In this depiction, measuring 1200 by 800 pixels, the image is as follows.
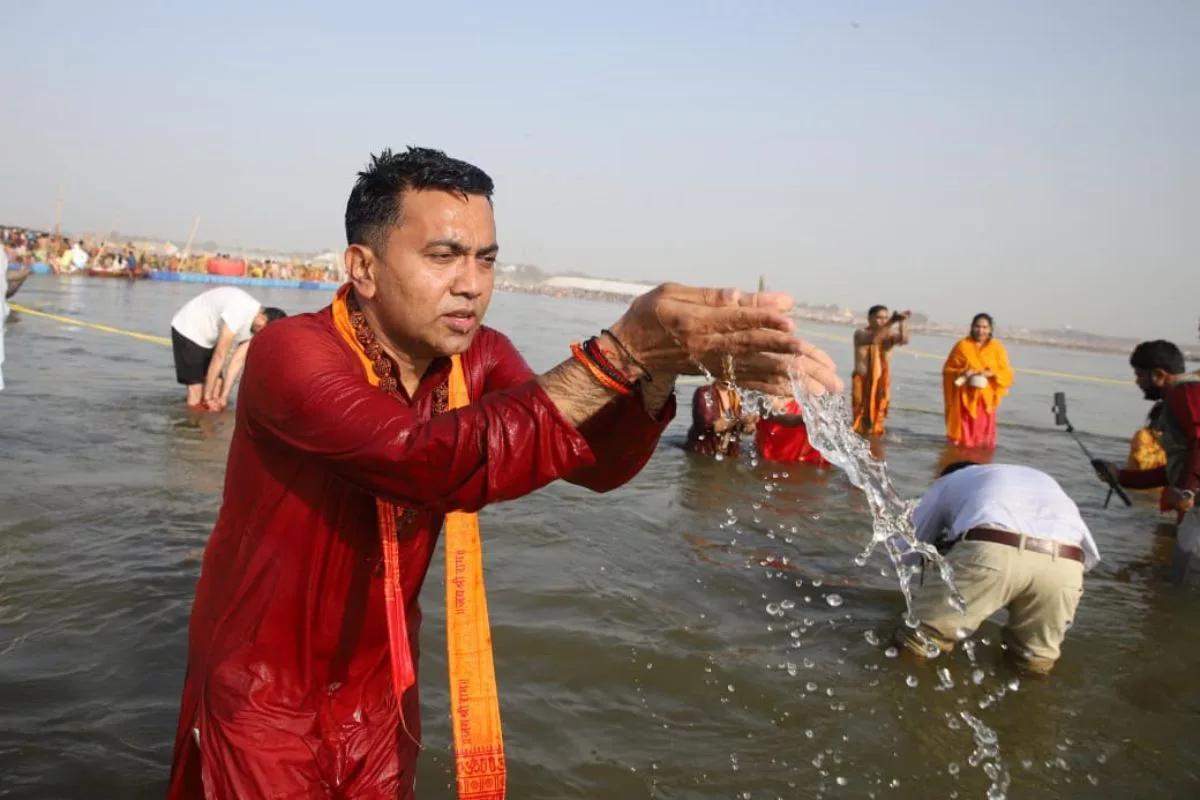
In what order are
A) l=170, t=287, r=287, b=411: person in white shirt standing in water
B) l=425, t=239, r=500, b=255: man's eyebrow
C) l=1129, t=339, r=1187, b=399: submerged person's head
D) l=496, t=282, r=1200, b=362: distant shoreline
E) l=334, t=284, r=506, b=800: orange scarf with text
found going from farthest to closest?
1. l=496, t=282, r=1200, b=362: distant shoreline
2. l=170, t=287, r=287, b=411: person in white shirt standing in water
3. l=1129, t=339, r=1187, b=399: submerged person's head
4. l=334, t=284, r=506, b=800: orange scarf with text
5. l=425, t=239, r=500, b=255: man's eyebrow

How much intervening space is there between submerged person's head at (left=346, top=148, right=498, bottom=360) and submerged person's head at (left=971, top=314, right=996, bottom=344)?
11216mm

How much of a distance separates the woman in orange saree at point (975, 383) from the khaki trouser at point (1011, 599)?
8.07 meters

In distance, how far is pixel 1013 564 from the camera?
3988mm

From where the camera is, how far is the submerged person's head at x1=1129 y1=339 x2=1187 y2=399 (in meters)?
6.04

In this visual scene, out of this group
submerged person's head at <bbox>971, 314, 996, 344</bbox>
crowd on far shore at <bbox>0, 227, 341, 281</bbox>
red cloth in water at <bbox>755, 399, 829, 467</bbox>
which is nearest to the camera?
red cloth in water at <bbox>755, 399, 829, 467</bbox>

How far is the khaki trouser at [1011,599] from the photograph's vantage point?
400cm

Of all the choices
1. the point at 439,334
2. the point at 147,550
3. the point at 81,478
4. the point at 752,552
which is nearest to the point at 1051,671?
the point at 752,552

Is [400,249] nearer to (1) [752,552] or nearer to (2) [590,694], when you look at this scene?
(2) [590,694]

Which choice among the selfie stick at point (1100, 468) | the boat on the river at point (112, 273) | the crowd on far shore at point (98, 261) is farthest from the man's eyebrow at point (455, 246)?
the boat on the river at point (112, 273)

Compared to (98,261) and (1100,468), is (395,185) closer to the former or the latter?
(1100,468)

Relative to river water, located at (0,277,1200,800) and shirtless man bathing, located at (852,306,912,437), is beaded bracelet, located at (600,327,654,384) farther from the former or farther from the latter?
shirtless man bathing, located at (852,306,912,437)

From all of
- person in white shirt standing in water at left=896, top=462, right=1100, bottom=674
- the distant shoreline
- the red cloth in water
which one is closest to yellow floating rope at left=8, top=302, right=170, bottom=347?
the red cloth in water

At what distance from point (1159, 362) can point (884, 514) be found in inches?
177

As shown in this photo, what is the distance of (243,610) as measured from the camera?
5.84ft
